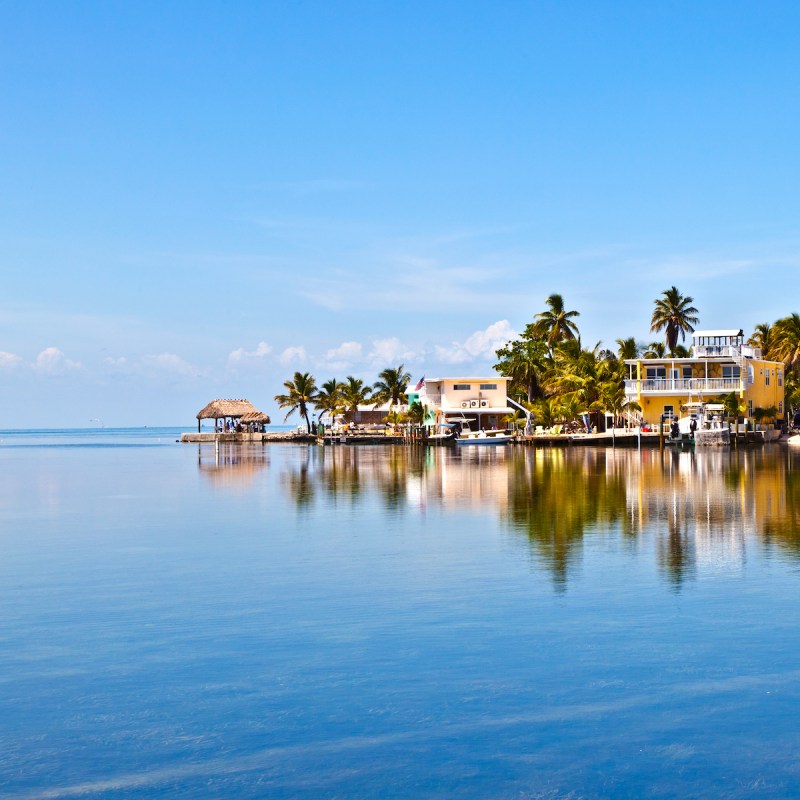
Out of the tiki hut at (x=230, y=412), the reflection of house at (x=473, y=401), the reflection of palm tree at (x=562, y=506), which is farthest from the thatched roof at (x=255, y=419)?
the reflection of palm tree at (x=562, y=506)

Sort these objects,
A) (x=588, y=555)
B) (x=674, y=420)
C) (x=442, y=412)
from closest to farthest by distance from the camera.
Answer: (x=588, y=555) < (x=674, y=420) < (x=442, y=412)

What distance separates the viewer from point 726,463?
5866cm

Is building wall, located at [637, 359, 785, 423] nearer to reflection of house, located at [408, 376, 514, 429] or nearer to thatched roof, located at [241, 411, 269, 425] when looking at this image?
reflection of house, located at [408, 376, 514, 429]

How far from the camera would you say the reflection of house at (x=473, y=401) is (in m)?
117

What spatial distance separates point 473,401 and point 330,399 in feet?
106

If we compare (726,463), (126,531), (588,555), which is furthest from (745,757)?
(726,463)

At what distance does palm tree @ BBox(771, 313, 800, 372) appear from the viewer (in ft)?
333

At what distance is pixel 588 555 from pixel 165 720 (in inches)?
513

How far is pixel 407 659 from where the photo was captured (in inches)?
528

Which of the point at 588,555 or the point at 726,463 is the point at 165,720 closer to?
the point at 588,555

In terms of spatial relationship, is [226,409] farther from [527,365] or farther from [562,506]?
[562,506]

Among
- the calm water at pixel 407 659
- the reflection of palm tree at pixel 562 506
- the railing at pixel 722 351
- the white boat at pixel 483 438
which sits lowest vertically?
the calm water at pixel 407 659

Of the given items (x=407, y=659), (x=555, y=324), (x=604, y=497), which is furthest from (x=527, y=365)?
(x=407, y=659)

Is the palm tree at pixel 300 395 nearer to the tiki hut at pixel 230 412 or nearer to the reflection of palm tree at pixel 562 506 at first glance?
the tiki hut at pixel 230 412
